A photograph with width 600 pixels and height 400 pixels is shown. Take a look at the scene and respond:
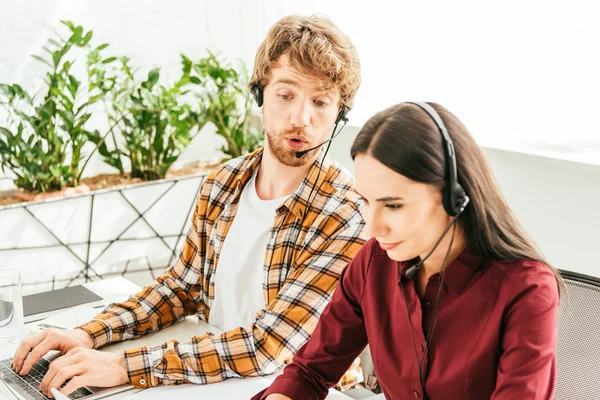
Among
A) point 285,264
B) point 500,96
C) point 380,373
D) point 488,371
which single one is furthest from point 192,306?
point 500,96

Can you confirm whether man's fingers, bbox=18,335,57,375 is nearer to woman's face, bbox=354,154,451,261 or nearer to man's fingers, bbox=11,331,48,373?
man's fingers, bbox=11,331,48,373

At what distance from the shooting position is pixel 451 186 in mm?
1064

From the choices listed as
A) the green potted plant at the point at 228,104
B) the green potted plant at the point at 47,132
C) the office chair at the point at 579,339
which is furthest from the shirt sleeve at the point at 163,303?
the green potted plant at the point at 228,104

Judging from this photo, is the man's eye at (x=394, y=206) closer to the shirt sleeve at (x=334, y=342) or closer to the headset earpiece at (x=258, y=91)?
the shirt sleeve at (x=334, y=342)

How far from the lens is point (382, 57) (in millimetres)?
2646

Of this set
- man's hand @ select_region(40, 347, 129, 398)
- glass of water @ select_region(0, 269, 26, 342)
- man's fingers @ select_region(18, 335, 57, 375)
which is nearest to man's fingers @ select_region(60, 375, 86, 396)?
man's hand @ select_region(40, 347, 129, 398)

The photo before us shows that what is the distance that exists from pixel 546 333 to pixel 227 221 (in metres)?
0.90

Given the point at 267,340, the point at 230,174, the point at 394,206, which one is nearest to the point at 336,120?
the point at 230,174

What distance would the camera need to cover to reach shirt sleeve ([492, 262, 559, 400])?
1.06m

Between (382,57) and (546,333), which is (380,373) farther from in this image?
(382,57)

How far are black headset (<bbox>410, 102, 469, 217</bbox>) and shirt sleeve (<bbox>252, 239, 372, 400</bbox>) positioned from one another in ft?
0.90

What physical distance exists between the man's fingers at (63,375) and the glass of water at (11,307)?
233 mm

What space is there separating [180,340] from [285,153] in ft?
1.57

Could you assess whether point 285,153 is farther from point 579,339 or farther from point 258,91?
point 579,339
